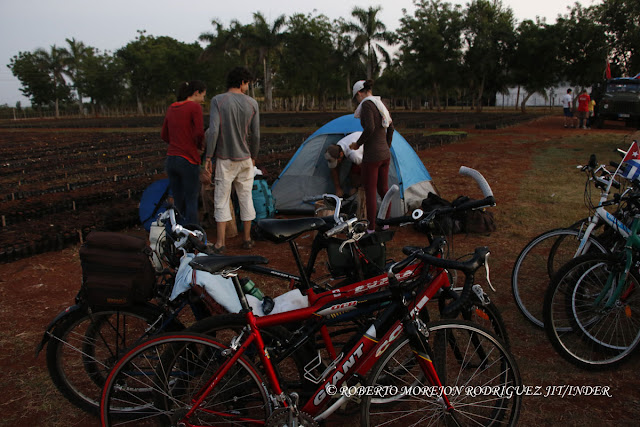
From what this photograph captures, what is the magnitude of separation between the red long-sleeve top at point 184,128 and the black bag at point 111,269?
2961 millimetres

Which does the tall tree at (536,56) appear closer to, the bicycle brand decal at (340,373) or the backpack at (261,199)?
the backpack at (261,199)

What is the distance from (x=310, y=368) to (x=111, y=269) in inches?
45.9

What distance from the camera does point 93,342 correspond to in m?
2.82

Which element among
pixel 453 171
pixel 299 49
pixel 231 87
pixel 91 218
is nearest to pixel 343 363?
pixel 231 87

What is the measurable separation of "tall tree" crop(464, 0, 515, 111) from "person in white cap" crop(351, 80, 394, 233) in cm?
4047

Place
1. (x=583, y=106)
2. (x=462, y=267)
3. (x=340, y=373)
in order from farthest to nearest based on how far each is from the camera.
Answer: (x=583, y=106) < (x=340, y=373) < (x=462, y=267)

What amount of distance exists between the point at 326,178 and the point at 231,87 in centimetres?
259

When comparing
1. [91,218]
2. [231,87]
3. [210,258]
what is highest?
[231,87]

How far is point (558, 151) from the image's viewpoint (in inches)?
592

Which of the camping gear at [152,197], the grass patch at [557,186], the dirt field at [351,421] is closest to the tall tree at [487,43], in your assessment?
the grass patch at [557,186]

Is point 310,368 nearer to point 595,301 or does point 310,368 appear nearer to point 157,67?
point 595,301

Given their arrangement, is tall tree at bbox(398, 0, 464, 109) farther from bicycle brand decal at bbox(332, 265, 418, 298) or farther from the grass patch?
bicycle brand decal at bbox(332, 265, 418, 298)

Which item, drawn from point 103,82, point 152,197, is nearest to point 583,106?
point 152,197

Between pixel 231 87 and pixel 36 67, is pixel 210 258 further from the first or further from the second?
pixel 36 67
